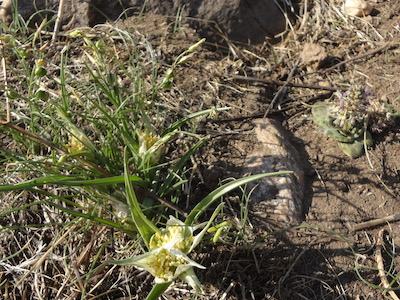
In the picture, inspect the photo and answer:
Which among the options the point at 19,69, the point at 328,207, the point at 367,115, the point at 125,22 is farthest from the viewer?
the point at 125,22

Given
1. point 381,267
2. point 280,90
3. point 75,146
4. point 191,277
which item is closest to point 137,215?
point 191,277

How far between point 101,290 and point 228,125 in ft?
2.54

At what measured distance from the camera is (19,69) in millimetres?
2254

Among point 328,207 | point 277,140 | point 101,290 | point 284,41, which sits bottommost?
point 101,290

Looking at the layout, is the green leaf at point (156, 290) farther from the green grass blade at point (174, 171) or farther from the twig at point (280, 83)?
the twig at point (280, 83)

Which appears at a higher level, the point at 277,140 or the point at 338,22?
the point at 338,22

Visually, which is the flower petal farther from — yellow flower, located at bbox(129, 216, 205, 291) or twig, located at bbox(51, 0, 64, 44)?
twig, located at bbox(51, 0, 64, 44)

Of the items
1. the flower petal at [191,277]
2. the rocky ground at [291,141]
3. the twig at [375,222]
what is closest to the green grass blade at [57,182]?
the flower petal at [191,277]

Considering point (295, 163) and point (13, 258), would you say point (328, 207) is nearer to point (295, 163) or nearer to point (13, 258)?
point (295, 163)

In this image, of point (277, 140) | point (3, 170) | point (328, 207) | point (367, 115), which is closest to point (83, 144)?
point (3, 170)

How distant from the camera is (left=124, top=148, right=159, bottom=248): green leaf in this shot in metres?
1.50

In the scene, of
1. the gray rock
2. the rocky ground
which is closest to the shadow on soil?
the rocky ground

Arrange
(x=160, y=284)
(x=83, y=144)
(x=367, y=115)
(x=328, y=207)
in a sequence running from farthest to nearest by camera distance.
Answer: (x=367, y=115) → (x=328, y=207) → (x=83, y=144) → (x=160, y=284)

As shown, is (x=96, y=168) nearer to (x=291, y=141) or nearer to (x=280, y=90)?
(x=291, y=141)
